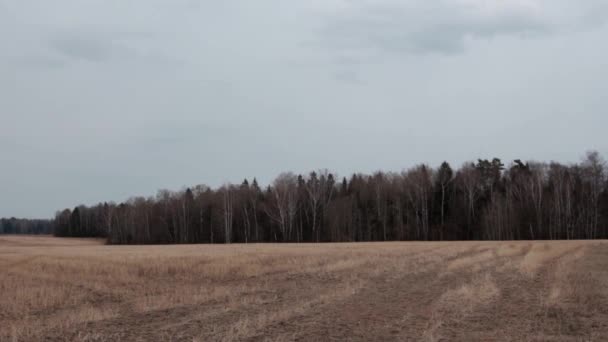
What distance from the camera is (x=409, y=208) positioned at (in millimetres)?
94875

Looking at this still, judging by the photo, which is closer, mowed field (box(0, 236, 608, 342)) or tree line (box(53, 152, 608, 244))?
mowed field (box(0, 236, 608, 342))

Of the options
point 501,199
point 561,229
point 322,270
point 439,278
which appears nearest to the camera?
point 439,278

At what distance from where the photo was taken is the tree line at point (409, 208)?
267 ft

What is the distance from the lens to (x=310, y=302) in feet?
55.9

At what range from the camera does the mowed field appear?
39.9ft

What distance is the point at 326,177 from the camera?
109188 mm

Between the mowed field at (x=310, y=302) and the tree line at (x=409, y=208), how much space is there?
55.7 metres

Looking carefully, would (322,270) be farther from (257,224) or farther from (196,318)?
(257,224)

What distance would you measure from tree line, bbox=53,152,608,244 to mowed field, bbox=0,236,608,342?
5574 centimetres

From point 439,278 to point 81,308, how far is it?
1437 centimetres

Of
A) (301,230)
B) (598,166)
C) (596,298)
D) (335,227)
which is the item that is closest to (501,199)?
(598,166)

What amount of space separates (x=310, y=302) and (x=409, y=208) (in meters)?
80.1

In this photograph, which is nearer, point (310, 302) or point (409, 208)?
point (310, 302)

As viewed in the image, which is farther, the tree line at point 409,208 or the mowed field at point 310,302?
the tree line at point 409,208
